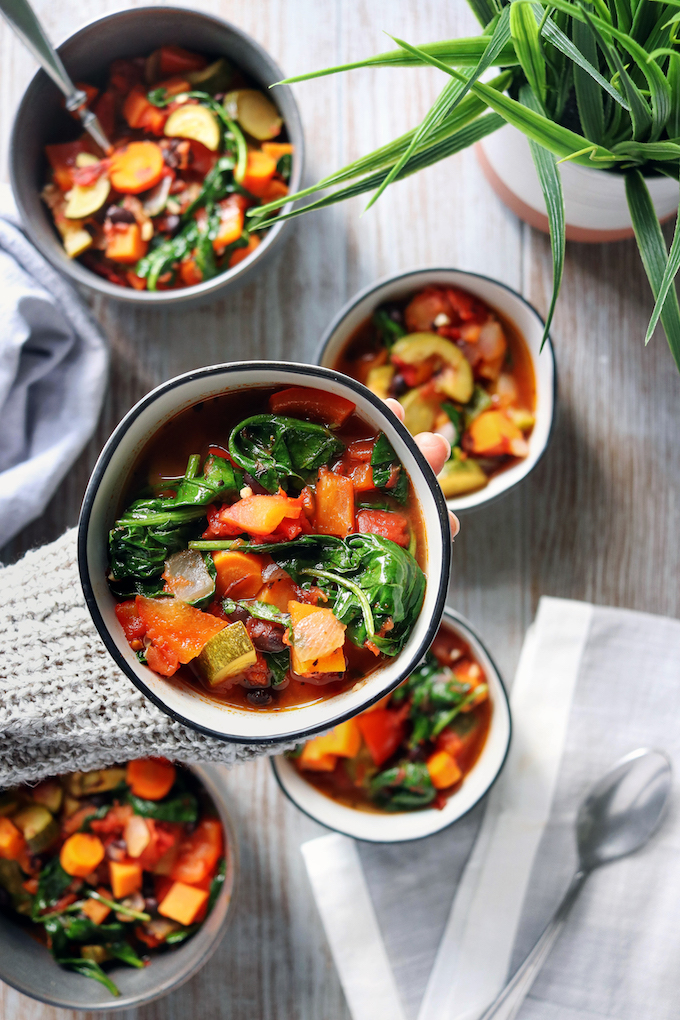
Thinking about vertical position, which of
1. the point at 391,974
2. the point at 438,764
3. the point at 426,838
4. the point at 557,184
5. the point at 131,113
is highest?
the point at 131,113

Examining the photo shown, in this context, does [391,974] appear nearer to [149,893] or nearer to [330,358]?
[149,893]

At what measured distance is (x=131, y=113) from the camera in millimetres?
2277

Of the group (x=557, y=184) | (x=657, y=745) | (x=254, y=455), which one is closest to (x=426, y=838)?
(x=657, y=745)

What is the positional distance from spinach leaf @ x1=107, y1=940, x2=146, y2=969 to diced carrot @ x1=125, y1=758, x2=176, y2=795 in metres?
0.41

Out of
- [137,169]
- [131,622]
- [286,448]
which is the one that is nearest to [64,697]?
[131,622]

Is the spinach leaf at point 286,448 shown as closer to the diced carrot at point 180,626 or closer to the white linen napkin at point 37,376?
the diced carrot at point 180,626

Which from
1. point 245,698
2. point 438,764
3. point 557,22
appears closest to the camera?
point 245,698

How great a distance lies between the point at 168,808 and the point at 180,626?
3.51ft

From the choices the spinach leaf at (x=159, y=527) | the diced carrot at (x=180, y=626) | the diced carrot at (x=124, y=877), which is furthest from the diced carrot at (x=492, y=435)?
the diced carrot at (x=124, y=877)

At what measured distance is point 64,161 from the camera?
7.43ft

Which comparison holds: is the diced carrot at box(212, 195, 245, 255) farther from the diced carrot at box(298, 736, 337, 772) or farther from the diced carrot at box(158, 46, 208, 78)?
the diced carrot at box(298, 736, 337, 772)

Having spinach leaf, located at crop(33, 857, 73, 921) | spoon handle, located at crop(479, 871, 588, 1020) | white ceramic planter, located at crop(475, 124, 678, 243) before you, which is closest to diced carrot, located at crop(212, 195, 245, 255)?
white ceramic planter, located at crop(475, 124, 678, 243)

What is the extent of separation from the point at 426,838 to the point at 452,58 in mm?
1986

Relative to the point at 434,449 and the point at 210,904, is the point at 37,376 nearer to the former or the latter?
the point at 434,449
